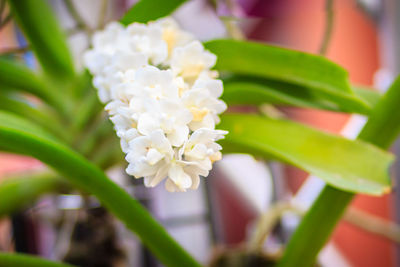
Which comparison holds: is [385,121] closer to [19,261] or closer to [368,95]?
[368,95]

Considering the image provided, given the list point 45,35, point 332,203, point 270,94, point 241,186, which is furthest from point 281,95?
point 241,186

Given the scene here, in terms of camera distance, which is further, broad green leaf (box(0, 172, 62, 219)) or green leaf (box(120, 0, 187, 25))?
broad green leaf (box(0, 172, 62, 219))

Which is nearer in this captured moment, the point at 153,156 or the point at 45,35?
the point at 153,156

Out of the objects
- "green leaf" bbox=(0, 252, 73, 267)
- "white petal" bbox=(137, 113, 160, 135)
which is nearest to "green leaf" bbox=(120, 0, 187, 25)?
"white petal" bbox=(137, 113, 160, 135)

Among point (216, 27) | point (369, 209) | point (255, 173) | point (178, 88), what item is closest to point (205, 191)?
point (255, 173)

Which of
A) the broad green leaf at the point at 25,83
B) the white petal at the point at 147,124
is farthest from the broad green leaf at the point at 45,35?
the white petal at the point at 147,124

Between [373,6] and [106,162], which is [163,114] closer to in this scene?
[106,162]

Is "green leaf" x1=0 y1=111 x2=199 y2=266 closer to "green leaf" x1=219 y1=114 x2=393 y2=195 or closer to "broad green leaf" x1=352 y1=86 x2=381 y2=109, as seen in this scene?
"green leaf" x1=219 y1=114 x2=393 y2=195
